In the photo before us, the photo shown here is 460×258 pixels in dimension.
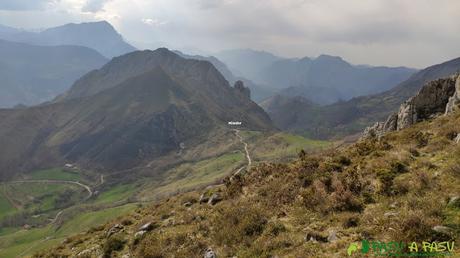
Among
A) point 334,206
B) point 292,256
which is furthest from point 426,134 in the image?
point 292,256

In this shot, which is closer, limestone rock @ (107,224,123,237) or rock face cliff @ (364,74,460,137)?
limestone rock @ (107,224,123,237)

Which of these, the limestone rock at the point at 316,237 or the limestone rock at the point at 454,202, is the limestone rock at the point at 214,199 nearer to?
the limestone rock at the point at 316,237

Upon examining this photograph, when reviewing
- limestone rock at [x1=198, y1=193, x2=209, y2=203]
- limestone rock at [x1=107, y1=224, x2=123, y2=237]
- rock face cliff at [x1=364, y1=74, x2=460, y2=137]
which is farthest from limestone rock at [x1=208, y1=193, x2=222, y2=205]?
rock face cliff at [x1=364, y1=74, x2=460, y2=137]

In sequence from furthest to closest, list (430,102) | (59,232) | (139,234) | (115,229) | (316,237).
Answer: (59,232) → (430,102) → (115,229) → (139,234) → (316,237)

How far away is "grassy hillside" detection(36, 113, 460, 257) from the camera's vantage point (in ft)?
50.7

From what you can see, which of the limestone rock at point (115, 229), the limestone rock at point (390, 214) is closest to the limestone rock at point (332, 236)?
the limestone rock at point (390, 214)

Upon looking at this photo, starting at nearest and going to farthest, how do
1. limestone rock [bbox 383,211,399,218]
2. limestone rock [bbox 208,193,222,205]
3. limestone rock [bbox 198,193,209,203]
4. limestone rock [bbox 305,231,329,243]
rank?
limestone rock [bbox 383,211,399,218]
limestone rock [bbox 305,231,329,243]
limestone rock [bbox 208,193,222,205]
limestone rock [bbox 198,193,209,203]

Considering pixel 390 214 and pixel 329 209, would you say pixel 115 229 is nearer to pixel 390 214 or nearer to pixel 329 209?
pixel 329 209

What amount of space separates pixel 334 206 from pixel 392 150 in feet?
30.9

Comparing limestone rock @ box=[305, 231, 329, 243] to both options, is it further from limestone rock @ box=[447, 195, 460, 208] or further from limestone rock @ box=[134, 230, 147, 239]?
limestone rock @ box=[134, 230, 147, 239]

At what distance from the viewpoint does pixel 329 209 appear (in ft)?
64.3

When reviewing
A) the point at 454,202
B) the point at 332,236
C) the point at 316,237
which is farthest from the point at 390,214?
the point at 316,237

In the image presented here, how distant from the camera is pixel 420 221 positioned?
14188 mm

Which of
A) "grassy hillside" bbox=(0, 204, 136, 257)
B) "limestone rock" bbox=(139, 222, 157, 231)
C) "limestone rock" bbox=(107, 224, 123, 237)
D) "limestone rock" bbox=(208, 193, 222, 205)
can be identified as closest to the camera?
"limestone rock" bbox=(139, 222, 157, 231)
